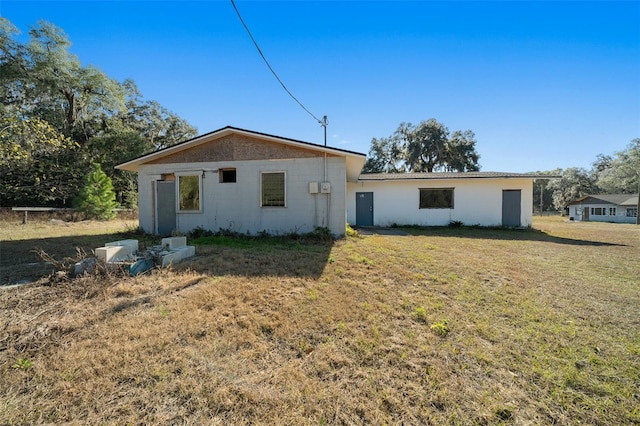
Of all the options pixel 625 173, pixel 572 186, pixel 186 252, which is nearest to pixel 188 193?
pixel 186 252

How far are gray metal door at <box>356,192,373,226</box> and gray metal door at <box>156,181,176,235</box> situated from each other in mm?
8625

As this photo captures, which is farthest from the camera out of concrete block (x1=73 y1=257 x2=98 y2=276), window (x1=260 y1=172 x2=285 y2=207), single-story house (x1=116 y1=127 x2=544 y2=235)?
window (x1=260 y1=172 x2=285 y2=207)

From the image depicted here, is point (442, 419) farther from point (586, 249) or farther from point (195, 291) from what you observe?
point (586, 249)

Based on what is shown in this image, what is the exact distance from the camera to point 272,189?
333 inches

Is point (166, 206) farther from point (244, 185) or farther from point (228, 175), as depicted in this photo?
point (244, 185)

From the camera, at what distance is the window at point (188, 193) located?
347 inches

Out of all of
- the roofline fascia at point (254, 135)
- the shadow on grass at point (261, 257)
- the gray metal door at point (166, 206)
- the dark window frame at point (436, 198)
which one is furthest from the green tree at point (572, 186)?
the gray metal door at point (166, 206)

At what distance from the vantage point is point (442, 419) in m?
1.89

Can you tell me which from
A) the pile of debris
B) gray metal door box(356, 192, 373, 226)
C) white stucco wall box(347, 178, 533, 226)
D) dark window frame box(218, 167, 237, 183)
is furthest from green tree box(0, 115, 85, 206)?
white stucco wall box(347, 178, 533, 226)

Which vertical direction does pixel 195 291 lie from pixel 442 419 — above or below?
above

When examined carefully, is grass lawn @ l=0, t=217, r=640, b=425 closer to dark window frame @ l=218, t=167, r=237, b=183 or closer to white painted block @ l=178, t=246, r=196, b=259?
white painted block @ l=178, t=246, r=196, b=259

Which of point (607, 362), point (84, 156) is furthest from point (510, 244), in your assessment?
point (84, 156)

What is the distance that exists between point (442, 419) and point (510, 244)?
8.52 meters

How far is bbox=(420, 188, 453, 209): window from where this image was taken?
13.1 meters
